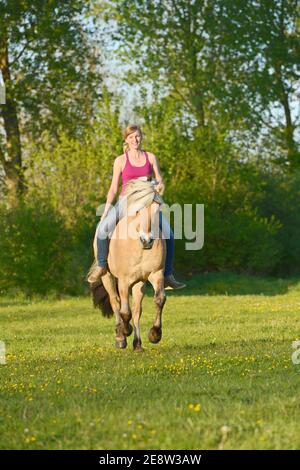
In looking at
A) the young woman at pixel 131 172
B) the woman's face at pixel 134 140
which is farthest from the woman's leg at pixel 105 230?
Answer: the woman's face at pixel 134 140

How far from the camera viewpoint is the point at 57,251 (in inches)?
1261

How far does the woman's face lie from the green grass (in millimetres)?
2734

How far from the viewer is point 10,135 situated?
4175cm

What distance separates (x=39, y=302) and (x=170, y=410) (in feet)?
70.0

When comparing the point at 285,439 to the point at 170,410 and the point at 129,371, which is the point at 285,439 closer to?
the point at 170,410

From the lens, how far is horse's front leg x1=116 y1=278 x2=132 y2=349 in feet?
43.7

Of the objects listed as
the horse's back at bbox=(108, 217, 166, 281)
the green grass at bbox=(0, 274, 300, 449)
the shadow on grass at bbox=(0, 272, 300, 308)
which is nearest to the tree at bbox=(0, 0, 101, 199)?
the shadow on grass at bbox=(0, 272, 300, 308)

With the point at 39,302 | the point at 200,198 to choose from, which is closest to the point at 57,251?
the point at 39,302

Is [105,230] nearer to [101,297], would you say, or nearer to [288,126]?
[101,297]

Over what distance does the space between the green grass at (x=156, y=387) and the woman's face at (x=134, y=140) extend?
2.73m

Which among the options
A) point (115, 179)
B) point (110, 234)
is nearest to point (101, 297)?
point (110, 234)

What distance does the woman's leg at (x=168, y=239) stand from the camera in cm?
1323

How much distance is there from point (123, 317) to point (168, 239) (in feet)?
4.00

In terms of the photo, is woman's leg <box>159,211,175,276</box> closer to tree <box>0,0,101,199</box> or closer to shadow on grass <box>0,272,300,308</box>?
shadow on grass <box>0,272,300,308</box>
